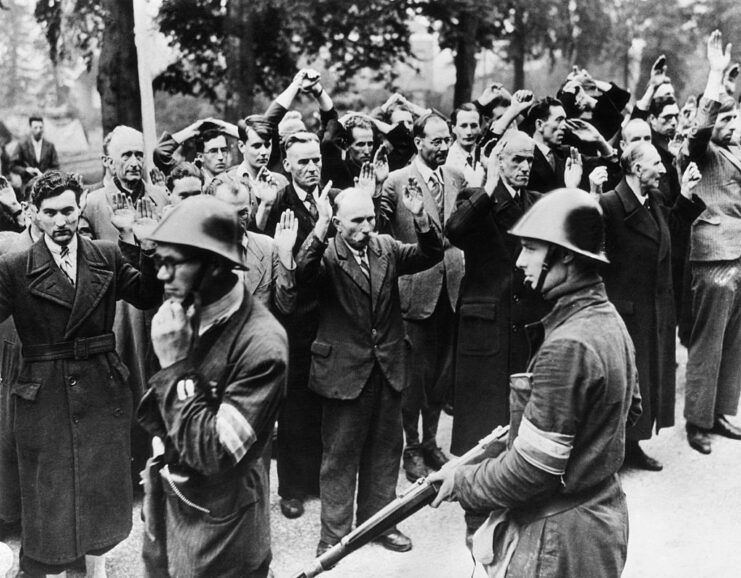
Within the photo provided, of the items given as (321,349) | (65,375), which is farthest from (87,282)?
(321,349)

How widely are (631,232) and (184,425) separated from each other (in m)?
4.18

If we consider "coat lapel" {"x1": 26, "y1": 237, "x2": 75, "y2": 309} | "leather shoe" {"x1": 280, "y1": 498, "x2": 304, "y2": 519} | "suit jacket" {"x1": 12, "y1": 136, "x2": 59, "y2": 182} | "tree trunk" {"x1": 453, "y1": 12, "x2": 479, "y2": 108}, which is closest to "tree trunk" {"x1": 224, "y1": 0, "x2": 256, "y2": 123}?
"suit jacket" {"x1": 12, "y1": 136, "x2": 59, "y2": 182}

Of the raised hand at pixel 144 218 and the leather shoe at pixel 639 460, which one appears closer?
the raised hand at pixel 144 218

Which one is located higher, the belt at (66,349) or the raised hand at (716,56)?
the raised hand at (716,56)

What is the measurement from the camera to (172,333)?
8.97ft

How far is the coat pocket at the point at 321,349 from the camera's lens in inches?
198

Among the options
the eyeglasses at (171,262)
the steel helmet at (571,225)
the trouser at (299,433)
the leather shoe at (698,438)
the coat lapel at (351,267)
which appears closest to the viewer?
the eyeglasses at (171,262)

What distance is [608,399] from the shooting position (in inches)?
115

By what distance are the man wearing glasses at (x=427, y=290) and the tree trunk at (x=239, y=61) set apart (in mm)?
6769

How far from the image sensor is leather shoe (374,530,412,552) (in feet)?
17.3

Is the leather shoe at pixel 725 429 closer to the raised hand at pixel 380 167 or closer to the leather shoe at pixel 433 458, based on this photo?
the leather shoe at pixel 433 458

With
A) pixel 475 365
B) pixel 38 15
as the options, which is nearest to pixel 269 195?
pixel 475 365

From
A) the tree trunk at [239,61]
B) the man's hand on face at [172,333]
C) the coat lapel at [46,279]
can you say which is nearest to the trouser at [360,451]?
the coat lapel at [46,279]

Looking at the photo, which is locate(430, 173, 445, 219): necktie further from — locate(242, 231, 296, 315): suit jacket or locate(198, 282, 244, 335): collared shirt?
locate(198, 282, 244, 335): collared shirt
